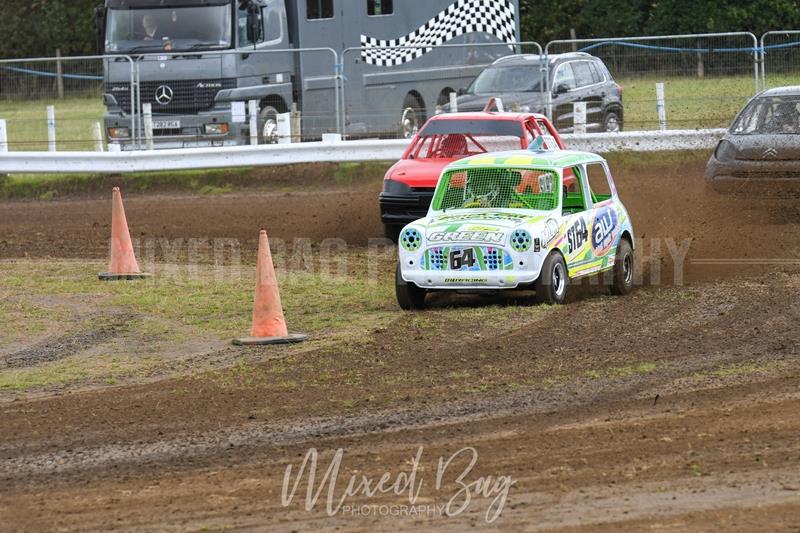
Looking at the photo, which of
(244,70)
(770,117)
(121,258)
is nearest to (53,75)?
(244,70)

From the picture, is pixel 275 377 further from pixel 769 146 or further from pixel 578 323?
pixel 769 146

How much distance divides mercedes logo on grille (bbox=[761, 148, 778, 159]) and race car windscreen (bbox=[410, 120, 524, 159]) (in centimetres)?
282

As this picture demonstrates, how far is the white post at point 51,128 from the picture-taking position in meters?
22.3

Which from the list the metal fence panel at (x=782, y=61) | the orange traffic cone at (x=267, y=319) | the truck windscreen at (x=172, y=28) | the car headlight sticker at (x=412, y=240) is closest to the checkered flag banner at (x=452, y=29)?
the truck windscreen at (x=172, y=28)

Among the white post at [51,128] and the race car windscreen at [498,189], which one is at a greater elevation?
the white post at [51,128]

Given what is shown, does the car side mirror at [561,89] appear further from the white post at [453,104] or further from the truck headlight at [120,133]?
the truck headlight at [120,133]

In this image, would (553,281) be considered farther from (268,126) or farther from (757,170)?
(268,126)

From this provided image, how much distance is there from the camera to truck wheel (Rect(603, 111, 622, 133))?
22.6 metres

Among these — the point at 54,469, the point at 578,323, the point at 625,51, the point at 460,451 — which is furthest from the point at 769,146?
the point at 54,469

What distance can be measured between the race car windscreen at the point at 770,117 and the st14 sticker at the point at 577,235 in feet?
15.9

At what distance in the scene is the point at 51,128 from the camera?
2245cm

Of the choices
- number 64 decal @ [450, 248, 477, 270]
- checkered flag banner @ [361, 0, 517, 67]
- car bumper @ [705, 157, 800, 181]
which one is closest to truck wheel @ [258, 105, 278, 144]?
checkered flag banner @ [361, 0, 517, 67]

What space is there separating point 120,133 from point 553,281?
12426 mm

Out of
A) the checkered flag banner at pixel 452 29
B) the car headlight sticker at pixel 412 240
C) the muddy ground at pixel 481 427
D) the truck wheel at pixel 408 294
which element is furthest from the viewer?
the checkered flag banner at pixel 452 29
